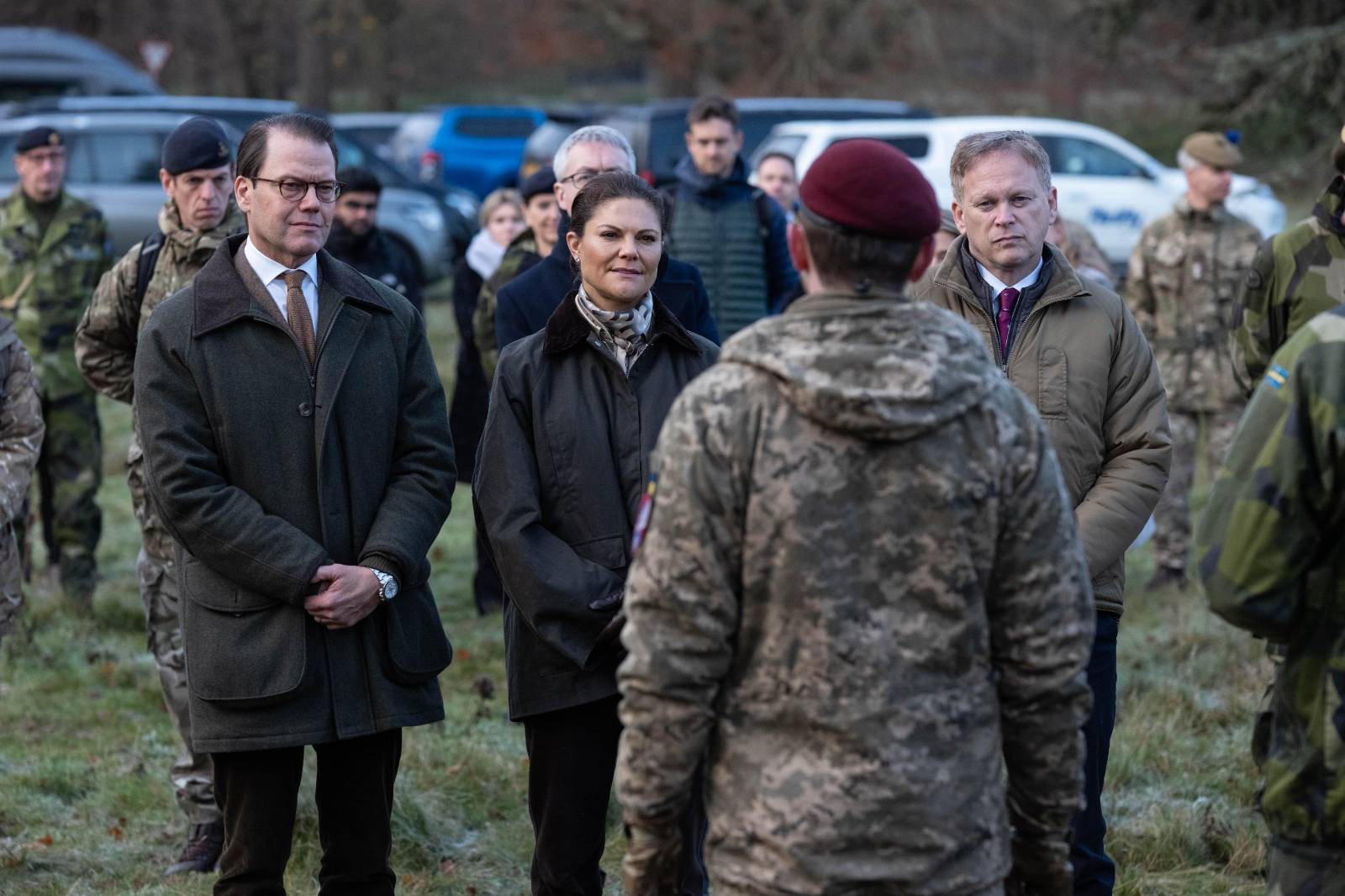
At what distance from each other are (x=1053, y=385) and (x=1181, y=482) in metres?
5.09

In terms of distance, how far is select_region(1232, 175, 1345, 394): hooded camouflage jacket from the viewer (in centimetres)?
477

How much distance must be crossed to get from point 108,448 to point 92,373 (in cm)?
849

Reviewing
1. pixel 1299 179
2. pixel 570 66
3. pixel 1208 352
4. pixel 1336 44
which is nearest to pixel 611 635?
pixel 1208 352

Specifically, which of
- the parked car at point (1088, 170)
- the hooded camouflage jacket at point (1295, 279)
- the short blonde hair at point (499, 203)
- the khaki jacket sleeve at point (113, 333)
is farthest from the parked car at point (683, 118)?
the hooded camouflage jacket at point (1295, 279)

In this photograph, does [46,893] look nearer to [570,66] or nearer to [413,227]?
[413,227]

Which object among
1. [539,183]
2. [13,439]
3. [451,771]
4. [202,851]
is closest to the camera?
[13,439]

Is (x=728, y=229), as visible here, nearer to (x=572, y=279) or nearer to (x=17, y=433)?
(x=572, y=279)

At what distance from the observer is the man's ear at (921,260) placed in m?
2.76

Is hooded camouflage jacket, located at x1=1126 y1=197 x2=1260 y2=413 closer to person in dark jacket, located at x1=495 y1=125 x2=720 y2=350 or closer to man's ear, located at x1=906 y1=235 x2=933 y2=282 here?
person in dark jacket, located at x1=495 y1=125 x2=720 y2=350

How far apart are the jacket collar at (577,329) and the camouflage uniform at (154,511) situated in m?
1.59

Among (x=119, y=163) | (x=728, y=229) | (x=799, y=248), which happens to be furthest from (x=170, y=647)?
(x=119, y=163)

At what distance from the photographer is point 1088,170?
1827 cm

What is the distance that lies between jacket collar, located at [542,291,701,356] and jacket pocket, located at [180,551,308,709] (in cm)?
88

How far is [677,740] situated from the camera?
2643 millimetres
